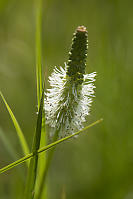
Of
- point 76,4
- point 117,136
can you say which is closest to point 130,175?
point 117,136

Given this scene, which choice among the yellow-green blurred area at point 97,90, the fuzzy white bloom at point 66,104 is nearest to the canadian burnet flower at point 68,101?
→ the fuzzy white bloom at point 66,104

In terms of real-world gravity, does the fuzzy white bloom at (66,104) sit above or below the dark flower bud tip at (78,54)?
below

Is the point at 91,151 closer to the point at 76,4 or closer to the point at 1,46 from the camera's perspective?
the point at 1,46

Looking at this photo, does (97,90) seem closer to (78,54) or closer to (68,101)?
(68,101)

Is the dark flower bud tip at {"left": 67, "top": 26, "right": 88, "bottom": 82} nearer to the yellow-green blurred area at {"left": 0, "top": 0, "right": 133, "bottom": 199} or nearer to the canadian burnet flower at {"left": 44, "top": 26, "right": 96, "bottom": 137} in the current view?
the canadian burnet flower at {"left": 44, "top": 26, "right": 96, "bottom": 137}

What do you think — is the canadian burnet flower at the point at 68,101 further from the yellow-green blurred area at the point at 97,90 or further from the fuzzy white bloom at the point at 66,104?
the yellow-green blurred area at the point at 97,90

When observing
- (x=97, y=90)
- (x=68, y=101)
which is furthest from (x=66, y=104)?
(x=97, y=90)

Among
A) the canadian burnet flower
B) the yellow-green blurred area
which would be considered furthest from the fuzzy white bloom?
the yellow-green blurred area
